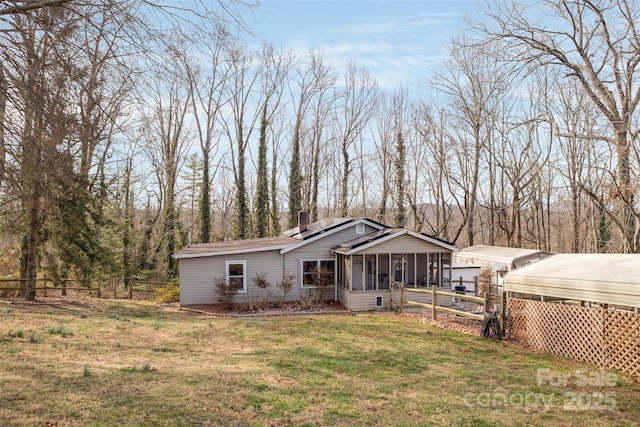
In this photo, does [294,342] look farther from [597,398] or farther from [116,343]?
[597,398]

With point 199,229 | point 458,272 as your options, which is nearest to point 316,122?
point 199,229

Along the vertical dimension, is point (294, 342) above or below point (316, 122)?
below

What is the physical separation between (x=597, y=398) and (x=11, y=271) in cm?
2725

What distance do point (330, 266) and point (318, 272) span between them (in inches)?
30.5

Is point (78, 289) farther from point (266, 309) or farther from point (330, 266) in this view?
point (330, 266)

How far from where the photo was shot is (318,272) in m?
18.1

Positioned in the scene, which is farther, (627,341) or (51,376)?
(627,341)

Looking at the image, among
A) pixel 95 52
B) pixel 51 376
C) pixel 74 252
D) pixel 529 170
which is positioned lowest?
pixel 51 376

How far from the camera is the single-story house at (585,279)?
8852 mm

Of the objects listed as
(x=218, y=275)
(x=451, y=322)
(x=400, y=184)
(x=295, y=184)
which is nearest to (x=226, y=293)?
(x=218, y=275)

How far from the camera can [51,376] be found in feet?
20.0

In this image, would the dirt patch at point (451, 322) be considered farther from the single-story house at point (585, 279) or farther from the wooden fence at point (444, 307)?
the single-story house at point (585, 279)

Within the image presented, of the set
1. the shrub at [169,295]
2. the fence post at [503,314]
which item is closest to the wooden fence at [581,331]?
the fence post at [503,314]

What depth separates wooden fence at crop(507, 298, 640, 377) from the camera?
27.5 feet
